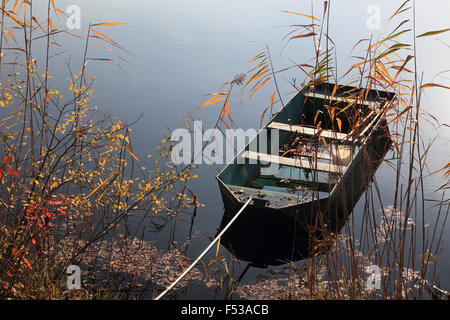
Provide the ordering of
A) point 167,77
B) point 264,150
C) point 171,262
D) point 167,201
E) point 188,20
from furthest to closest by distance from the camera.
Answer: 1. point 188,20
2. point 167,77
3. point 264,150
4. point 167,201
5. point 171,262

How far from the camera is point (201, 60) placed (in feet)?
42.5

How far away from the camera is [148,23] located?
15375 mm

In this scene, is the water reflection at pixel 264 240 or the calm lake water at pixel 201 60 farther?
the calm lake water at pixel 201 60

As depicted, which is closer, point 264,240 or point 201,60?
point 264,240

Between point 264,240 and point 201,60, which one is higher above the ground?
point 201,60

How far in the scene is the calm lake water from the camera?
751cm

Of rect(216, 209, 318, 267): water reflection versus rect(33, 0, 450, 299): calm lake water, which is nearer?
rect(216, 209, 318, 267): water reflection

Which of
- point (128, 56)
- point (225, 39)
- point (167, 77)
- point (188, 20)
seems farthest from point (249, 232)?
point (188, 20)

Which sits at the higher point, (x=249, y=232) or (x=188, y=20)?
(x=188, y=20)

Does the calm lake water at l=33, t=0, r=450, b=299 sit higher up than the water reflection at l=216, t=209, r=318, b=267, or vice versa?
the calm lake water at l=33, t=0, r=450, b=299

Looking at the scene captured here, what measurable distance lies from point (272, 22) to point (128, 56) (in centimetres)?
647

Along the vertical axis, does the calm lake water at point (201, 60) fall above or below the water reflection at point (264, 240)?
above

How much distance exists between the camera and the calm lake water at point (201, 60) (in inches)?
296

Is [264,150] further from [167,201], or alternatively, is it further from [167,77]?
[167,77]
